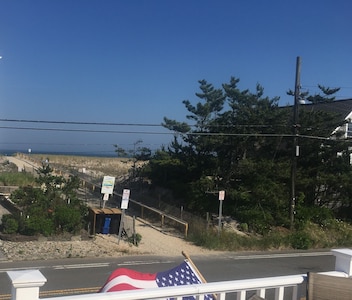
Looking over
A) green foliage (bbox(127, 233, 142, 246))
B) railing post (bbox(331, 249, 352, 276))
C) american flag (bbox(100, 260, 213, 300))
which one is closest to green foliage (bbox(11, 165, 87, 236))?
green foliage (bbox(127, 233, 142, 246))

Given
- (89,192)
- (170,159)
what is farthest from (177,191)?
(89,192)

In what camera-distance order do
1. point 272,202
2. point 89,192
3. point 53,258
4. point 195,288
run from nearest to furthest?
1. point 195,288
2. point 53,258
3. point 272,202
4. point 89,192

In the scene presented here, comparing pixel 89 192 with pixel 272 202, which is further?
pixel 89 192

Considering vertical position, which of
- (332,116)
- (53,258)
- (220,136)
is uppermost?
(332,116)

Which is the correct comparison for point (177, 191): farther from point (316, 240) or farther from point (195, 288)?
point (195, 288)

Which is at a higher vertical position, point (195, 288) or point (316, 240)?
point (195, 288)

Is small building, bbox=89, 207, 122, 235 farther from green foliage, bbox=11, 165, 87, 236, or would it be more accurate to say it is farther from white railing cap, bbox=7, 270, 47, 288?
white railing cap, bbox=7, 270, 47, 288

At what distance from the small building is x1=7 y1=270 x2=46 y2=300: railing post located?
16.8m

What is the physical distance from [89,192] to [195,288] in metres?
33.8

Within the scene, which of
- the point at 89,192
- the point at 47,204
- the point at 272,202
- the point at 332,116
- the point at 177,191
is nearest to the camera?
the point at 47,204

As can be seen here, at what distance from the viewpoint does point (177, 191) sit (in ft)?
105

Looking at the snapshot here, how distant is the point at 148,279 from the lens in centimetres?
408

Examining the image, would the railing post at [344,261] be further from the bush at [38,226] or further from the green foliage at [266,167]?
the green foliage at [266,167]

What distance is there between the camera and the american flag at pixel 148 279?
3.92 meters
